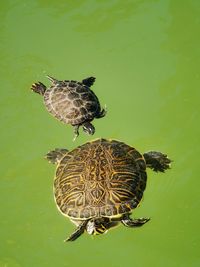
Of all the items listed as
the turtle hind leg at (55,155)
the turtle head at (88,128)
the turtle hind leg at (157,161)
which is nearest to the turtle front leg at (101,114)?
the turtle head at (88,128)

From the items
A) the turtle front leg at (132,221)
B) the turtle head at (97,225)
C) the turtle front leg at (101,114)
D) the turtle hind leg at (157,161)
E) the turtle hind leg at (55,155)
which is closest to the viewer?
the turtle head at (97,225)

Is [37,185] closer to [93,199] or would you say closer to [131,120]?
[93,199]

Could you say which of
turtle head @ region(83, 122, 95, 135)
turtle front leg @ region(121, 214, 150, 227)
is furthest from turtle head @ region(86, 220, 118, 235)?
turtle head @ region(83, 122, 95, 135)

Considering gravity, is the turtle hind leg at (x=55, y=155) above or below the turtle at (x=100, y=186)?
above

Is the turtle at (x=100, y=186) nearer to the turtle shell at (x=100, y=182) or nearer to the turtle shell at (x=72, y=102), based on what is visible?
the turtle shell at (x=100, y=182)

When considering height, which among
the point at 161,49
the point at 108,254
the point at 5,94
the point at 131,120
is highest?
the point at 161,49

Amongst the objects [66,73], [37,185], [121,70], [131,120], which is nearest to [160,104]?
[131,120]

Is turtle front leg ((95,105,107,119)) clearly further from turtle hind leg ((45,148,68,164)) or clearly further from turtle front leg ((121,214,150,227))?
turtle front leg ((121,214,150,227))
